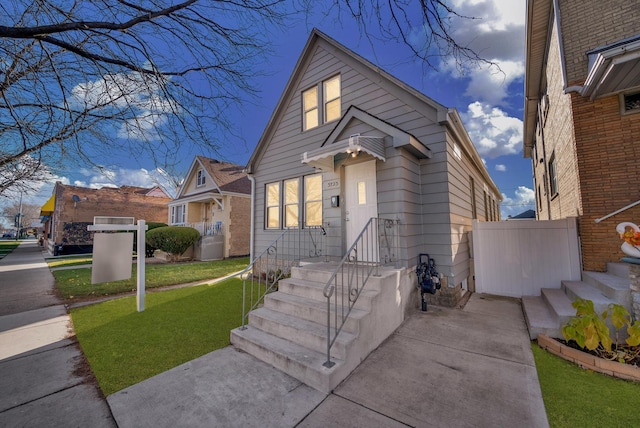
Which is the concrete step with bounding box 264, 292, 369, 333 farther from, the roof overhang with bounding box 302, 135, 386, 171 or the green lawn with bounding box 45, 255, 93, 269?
the green lawn with bounding box 45, 255, 93, 269

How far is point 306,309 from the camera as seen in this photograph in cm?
A: 379

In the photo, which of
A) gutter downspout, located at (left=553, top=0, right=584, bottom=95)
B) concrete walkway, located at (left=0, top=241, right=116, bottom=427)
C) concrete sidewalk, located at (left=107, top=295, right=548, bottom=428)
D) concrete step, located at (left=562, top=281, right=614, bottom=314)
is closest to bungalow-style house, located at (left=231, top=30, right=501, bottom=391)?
concrete sidewalk, located at (left=107, top=295, right=548, bottom=428)

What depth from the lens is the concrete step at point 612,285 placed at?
342 centimetres

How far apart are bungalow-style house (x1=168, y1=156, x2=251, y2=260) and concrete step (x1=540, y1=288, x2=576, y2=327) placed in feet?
43.3

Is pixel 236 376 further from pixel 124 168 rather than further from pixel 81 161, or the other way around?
pixel 81 161

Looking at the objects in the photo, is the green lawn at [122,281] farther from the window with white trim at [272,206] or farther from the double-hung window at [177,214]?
the double-hung window at [177,214]

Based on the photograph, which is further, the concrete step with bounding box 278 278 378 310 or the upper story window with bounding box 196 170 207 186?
the upper story window with bounding box 196 170 207 186

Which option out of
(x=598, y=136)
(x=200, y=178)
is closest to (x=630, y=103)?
(x=598, y=136)

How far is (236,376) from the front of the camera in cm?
293

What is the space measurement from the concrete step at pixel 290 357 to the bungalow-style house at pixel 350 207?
0.01 meters

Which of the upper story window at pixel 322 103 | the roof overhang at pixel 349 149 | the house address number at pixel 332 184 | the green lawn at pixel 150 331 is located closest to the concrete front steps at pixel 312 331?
→ the green lawn at pixel 150 331

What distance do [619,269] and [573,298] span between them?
907mm

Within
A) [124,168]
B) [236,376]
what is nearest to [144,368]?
[236,376]

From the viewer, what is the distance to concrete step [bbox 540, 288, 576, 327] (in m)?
3.69
